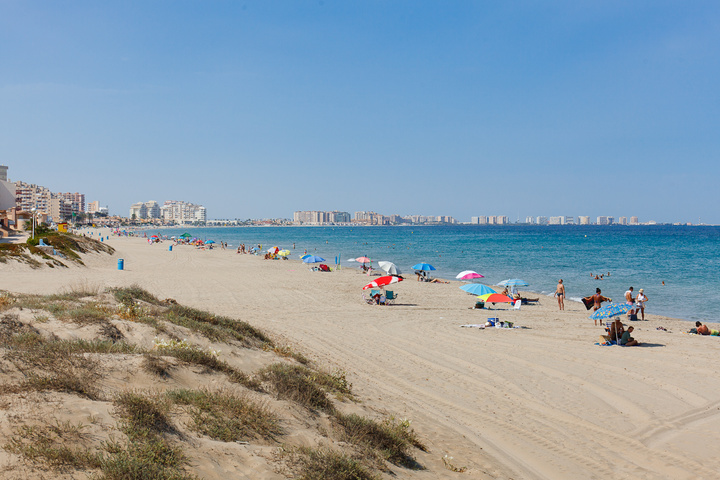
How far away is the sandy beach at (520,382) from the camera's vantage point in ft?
18.9

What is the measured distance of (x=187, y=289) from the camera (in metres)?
20.2

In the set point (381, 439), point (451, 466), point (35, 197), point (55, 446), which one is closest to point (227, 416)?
point (55, 446)

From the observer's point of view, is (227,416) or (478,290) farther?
(478,290)

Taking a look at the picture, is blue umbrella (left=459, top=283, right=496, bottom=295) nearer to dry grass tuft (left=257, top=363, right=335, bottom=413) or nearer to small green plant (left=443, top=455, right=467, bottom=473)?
dry grass tuft (left=257, top=363, right=335, bottom=413)

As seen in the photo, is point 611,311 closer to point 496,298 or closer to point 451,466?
point 496,298

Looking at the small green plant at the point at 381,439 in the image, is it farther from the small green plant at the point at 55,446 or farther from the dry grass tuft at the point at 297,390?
the small green plant at the point at 55,446

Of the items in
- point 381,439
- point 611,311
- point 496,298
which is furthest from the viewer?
point 496,298

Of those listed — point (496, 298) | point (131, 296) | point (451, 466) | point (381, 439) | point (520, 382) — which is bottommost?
point (520, 382)

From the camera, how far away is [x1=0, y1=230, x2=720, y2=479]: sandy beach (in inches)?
227

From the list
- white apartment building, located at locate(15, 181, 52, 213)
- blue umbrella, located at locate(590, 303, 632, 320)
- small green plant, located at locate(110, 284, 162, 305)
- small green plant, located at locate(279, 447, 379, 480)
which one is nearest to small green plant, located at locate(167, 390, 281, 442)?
small green plant, located at locate(279, 447, 379, 480)

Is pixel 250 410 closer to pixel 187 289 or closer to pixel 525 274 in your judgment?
pixel 187 289

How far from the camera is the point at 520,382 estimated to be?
8797 millimetres

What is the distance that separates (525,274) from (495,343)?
2310 centimetres

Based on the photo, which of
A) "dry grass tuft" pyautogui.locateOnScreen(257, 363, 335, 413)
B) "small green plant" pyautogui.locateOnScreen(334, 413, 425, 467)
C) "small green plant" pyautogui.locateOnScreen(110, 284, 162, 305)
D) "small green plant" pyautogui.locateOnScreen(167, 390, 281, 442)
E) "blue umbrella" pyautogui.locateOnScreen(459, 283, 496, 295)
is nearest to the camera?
"small green plant" pyautogui.locateOnScreen(167, 390, 281, 442)
